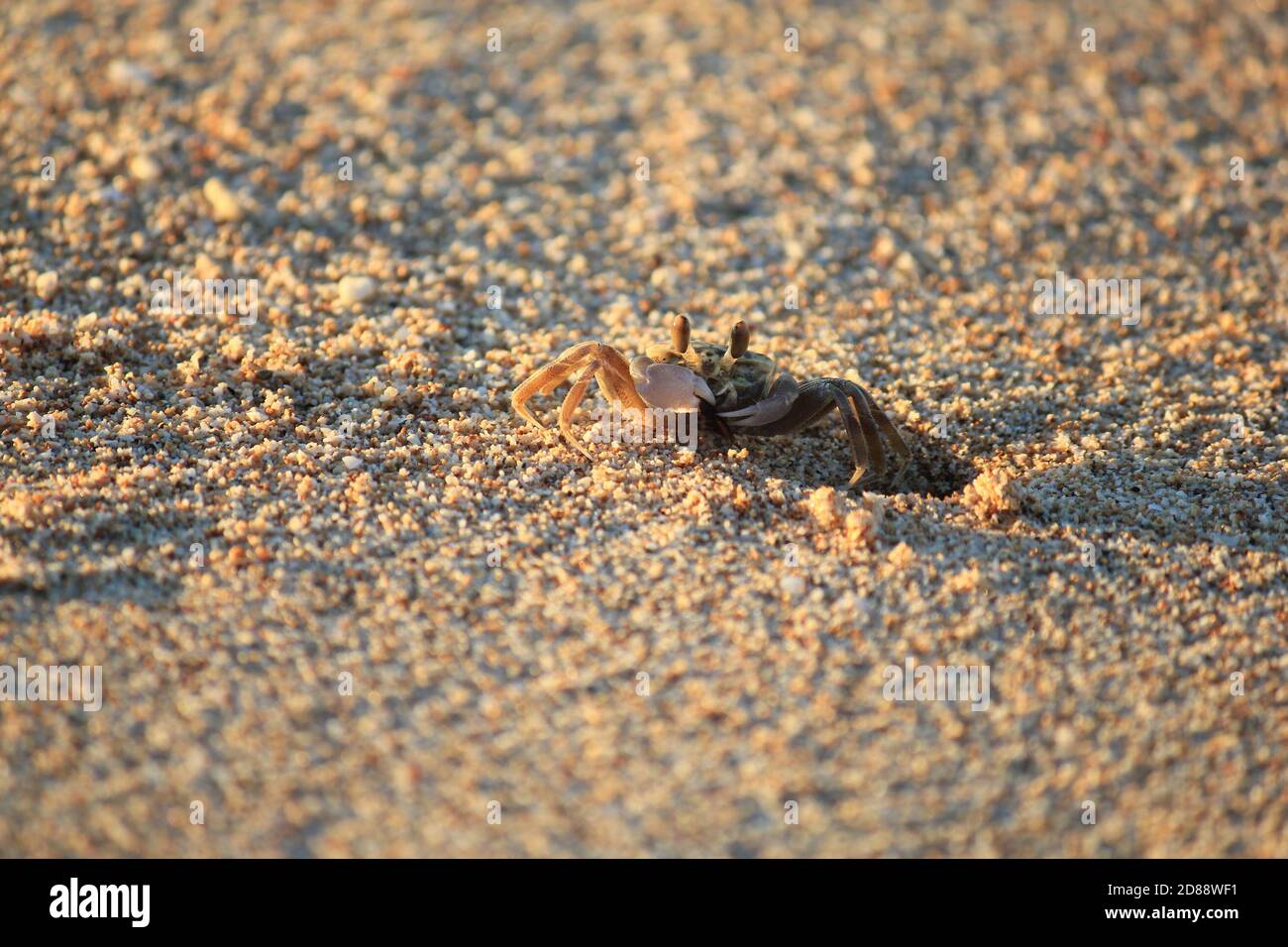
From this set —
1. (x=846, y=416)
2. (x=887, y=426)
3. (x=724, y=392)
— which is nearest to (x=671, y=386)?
(x=724, y=392)

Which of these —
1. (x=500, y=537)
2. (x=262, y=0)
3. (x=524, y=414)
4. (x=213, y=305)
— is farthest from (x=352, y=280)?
(x=262, y=0)

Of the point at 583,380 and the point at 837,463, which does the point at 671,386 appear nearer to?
the point at 583,380

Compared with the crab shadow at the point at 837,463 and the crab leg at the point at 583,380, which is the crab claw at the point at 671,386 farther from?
the crab shadow at the point at 837,463

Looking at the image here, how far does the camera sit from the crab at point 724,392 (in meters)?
3.01

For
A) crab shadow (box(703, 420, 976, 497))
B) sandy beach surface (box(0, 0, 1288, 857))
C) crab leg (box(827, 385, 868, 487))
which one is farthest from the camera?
crab shadow (box(703, 420, 976, 497))

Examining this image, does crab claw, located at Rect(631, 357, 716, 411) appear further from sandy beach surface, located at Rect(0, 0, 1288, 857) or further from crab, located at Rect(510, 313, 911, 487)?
sandy beach surface, located at Rect(0, 0, 1288, 857)

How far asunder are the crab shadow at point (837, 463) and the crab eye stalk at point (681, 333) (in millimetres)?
261

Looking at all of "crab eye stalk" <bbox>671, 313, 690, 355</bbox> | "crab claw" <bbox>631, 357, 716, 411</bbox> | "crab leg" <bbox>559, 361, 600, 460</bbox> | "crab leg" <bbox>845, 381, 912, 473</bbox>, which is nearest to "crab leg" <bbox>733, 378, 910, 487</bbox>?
"crab leg" <bbox>845, 381, 912, 473</bbox>

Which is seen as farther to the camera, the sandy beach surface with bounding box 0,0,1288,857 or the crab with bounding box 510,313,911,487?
the crab with bounding box 510,313,911,487

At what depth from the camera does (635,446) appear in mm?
3105

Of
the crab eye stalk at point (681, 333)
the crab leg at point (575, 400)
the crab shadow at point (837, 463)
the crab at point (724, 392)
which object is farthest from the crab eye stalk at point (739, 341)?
the crab leg at point (575, 400)

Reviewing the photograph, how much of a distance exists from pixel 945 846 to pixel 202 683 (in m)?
1.57

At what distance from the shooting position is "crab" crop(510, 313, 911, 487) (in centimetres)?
301

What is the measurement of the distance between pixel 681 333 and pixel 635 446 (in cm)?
35
